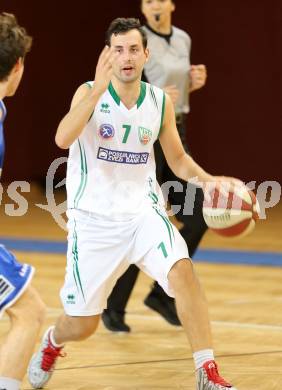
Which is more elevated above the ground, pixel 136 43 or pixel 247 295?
pixel 136 43

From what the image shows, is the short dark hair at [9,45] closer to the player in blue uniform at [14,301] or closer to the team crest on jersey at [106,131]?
the player in blue uniform at [14,301]

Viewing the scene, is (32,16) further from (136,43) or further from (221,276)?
(136,43)

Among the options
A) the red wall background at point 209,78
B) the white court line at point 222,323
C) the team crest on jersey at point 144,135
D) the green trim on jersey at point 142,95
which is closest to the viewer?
the team crest on jersey at point 144,135

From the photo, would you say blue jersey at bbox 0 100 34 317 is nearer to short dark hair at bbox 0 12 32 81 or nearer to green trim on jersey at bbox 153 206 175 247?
short dark hair at bbox 0 12 32 81

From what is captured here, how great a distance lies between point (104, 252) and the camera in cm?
498

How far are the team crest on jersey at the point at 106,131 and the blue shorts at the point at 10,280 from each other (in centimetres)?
118

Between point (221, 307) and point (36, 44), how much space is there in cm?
984

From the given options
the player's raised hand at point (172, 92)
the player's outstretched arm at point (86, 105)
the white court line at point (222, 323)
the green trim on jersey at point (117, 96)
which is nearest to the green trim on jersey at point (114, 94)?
the green trim on jersey at point (117, 96)

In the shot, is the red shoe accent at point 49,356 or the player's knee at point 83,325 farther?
the red shoe accent at point 49,356

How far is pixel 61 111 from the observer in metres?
16.6

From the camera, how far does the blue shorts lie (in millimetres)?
4016

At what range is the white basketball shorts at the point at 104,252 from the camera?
4910mm

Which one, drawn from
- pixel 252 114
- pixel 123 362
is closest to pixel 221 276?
pixel 123 362

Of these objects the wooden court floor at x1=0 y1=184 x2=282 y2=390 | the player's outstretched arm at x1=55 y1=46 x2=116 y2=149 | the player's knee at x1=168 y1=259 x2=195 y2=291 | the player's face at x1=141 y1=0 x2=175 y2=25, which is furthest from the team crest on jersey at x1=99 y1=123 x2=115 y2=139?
the player's face at x1=141 y1=0 x2=175 y2=25
